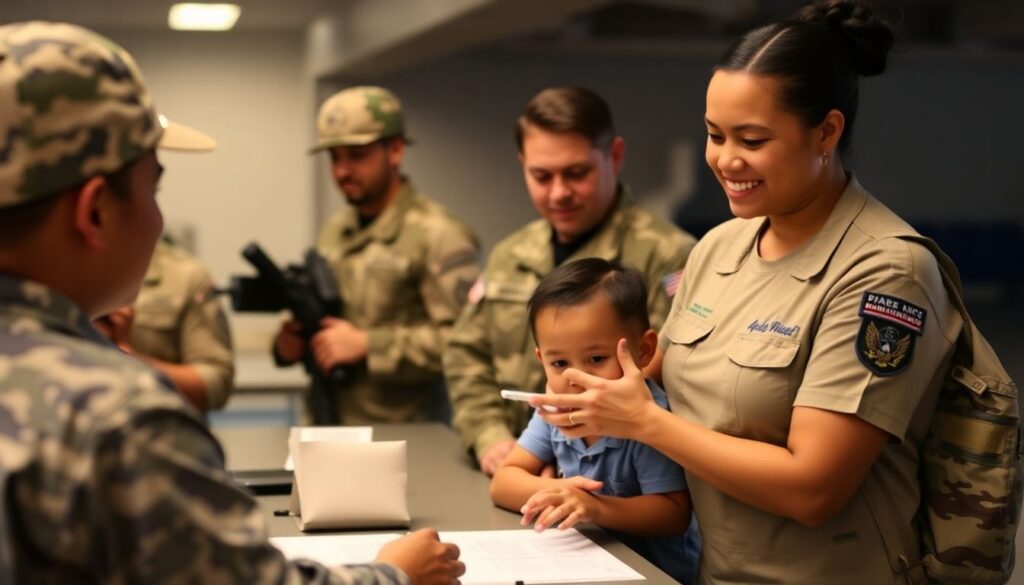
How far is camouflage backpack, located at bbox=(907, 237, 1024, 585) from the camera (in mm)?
1677

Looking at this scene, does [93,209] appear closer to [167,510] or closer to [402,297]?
[167,510]

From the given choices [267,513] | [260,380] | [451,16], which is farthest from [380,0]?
[267,513]

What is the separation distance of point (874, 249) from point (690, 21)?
6003 millimetres

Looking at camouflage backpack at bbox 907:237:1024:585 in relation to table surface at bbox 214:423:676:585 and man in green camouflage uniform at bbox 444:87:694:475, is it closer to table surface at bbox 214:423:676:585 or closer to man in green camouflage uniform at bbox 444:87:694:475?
table surface at bbox 214:423:676:585

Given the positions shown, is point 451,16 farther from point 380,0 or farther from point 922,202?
point 922,202

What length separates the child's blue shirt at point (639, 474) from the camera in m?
1.98

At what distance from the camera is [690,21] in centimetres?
746

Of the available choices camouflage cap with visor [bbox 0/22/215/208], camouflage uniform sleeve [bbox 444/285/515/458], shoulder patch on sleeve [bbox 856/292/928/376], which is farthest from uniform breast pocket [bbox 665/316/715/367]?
camouflage cap with visor [bbox 0/22/215/208]

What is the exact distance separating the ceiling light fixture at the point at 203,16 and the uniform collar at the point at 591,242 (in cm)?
442

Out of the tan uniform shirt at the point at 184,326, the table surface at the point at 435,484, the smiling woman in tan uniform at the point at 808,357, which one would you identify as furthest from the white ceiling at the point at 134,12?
the smiling woman in tan uniform at the point at 808,357

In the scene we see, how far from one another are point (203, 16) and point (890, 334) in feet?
20.2

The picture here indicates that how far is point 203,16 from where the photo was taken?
7.12 meters

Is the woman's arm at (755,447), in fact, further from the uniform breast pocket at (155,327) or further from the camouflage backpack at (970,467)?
the uniform breast pocket at (155,327)

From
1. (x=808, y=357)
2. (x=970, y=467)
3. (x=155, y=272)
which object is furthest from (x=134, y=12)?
(x=970, y=467)
